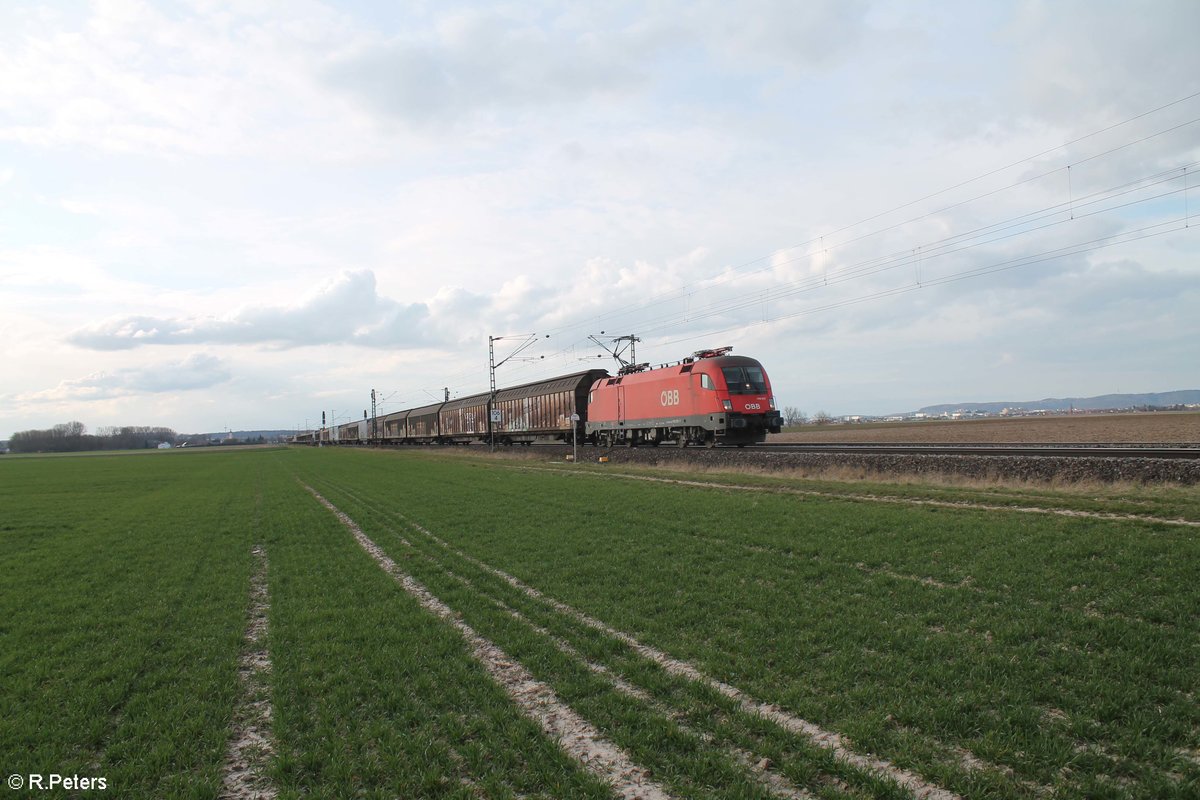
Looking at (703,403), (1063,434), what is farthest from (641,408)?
(1063,434)

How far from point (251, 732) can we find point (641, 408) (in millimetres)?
→ 28925

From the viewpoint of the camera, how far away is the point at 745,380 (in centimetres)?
2817

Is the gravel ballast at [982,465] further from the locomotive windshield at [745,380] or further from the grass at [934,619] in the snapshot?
the grass at [934,619]

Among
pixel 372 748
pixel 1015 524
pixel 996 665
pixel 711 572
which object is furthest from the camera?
pixel 1015 524

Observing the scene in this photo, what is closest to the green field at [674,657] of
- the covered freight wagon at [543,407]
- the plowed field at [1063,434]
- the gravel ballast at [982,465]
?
the gravel ballast at [982,465]

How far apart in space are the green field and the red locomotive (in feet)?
47.6

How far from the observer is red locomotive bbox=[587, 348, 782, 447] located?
27812mm

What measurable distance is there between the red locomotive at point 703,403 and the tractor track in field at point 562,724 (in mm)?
20817

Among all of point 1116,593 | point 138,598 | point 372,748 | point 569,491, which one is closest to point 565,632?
point 372,748

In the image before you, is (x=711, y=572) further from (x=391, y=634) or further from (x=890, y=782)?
(x=890, y=782)

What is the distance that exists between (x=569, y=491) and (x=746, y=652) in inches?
544

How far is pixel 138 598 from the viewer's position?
9.66 metres

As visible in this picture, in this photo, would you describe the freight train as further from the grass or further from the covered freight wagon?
the grass

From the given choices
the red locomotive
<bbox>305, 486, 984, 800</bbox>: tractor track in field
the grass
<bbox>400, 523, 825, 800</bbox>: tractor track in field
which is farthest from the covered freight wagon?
<bbox>305, 486, 984, 800</bbox>: tractor track in field
